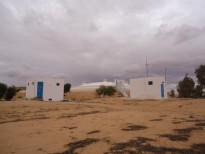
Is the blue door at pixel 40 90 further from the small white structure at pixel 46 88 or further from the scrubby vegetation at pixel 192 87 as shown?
the scrubby vegetation at pixel 192 87

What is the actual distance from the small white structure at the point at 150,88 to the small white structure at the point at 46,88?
44.7 ft

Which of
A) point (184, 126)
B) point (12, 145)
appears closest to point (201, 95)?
point (184, 126)

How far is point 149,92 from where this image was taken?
30.1 metres

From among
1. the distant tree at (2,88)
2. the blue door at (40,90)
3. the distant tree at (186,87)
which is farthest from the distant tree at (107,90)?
the distant tree at (2,88)

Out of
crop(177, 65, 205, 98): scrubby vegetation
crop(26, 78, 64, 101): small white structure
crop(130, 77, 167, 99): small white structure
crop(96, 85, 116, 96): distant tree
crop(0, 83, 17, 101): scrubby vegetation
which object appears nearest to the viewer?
crop(130, 77, 167, 99): small white structure

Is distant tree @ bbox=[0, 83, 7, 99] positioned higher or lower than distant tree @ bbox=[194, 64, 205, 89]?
lower

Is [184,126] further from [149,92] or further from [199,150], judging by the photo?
[149,92]

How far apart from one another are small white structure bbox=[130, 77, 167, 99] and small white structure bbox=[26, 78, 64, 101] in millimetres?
13620

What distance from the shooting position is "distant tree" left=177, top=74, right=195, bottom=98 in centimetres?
3647

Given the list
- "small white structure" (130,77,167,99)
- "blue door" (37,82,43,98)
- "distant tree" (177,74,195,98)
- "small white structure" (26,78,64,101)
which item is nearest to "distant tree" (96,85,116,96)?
"small white structure" (26,78,64,101)

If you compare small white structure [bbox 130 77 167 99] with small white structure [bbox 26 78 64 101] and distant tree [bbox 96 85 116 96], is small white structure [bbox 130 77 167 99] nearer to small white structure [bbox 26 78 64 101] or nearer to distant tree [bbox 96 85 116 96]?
small white structure [bbox 26 78 64 101]

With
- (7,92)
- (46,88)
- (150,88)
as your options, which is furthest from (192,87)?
(7,92)

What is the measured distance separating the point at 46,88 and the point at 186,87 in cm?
2573

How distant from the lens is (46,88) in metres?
33.8
